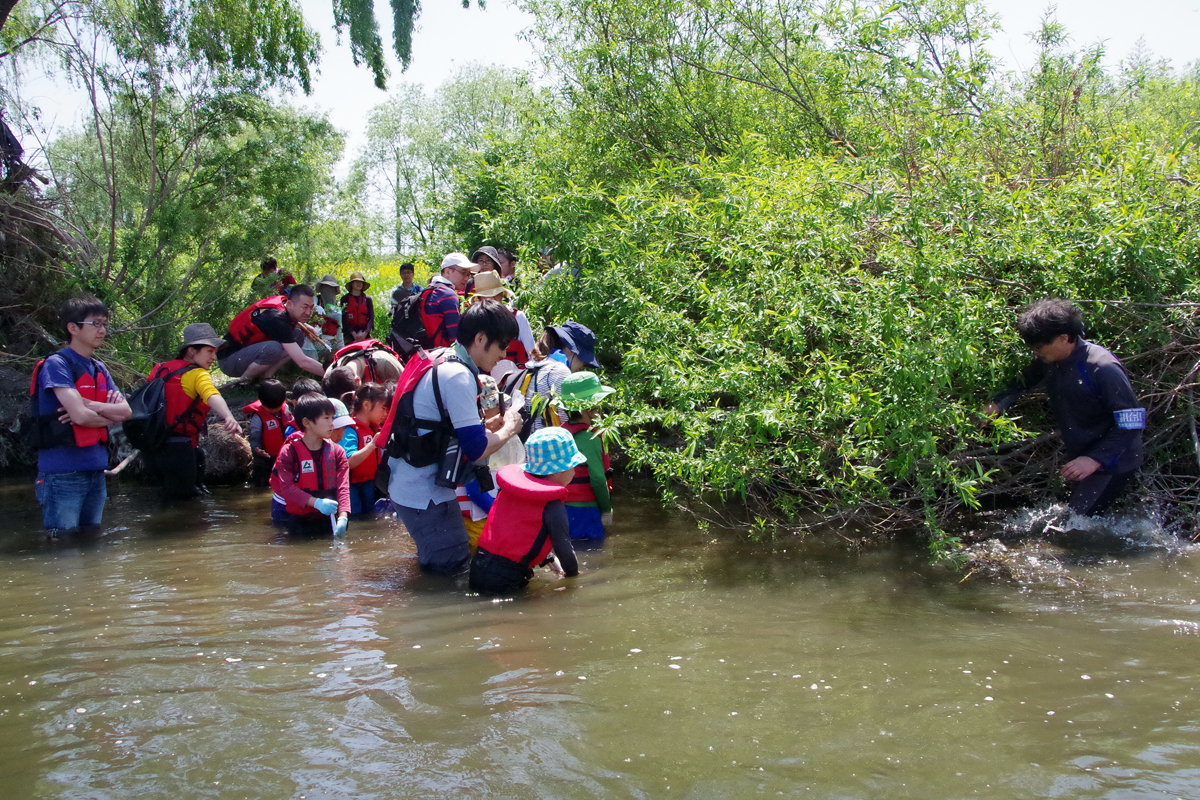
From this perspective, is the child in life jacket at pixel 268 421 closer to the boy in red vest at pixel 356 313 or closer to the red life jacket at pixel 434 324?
the red life jacket at pixel 434 324

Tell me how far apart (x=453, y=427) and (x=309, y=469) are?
2331 mm

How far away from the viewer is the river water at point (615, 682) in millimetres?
2930

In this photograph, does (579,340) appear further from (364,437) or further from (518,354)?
(364,437)

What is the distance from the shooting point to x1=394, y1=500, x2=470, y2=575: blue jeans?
5.18m

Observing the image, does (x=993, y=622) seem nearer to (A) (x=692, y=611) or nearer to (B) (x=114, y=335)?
(A) (x=692, y=611)

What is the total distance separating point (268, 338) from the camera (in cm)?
988

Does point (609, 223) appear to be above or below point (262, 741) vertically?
above

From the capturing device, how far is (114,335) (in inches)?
456

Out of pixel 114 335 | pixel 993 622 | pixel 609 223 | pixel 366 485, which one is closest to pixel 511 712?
pixel 993 622

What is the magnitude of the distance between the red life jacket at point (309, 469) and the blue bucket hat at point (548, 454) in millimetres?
2479

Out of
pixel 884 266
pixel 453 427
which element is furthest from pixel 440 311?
pixel 884 266

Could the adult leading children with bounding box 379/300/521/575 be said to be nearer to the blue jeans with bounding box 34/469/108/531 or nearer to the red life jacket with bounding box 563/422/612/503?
the red life jacket with bounding box 563/422/612/503

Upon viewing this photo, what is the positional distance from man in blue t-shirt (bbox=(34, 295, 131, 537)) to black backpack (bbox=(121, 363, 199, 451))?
97 centimetres

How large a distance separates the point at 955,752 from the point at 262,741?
96.0 inches
